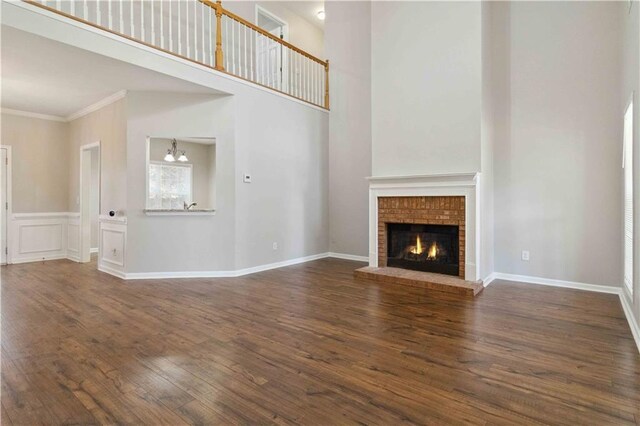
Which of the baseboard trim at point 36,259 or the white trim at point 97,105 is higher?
the white trim at point 97,105

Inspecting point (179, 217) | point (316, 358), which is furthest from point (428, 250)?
point (179, 217)

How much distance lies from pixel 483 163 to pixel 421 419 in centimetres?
356

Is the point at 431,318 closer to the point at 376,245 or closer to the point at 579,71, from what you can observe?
the point at 376,245

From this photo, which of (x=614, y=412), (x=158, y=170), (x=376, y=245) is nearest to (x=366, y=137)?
(x=376, y=245)

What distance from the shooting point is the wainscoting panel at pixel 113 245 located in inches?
194

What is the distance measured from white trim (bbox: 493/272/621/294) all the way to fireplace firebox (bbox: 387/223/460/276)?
0.81 m

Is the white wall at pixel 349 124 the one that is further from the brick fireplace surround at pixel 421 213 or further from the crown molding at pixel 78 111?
the crown molding at pixel 78 111

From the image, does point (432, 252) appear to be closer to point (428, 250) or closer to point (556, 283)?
point (428, 250)

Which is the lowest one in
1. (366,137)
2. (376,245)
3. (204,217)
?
(376,245)

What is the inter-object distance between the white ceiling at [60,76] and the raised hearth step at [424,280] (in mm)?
3525

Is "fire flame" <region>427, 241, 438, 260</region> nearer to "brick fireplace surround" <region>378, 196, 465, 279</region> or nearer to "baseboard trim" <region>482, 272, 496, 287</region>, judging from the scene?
"brick fireplace surround" <region>378, 196, 465, 279</region>

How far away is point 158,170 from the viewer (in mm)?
5355

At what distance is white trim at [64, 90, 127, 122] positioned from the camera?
4.98 meters

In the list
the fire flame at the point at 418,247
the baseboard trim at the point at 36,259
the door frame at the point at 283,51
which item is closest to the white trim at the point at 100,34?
the door frame at the point at 283,51
